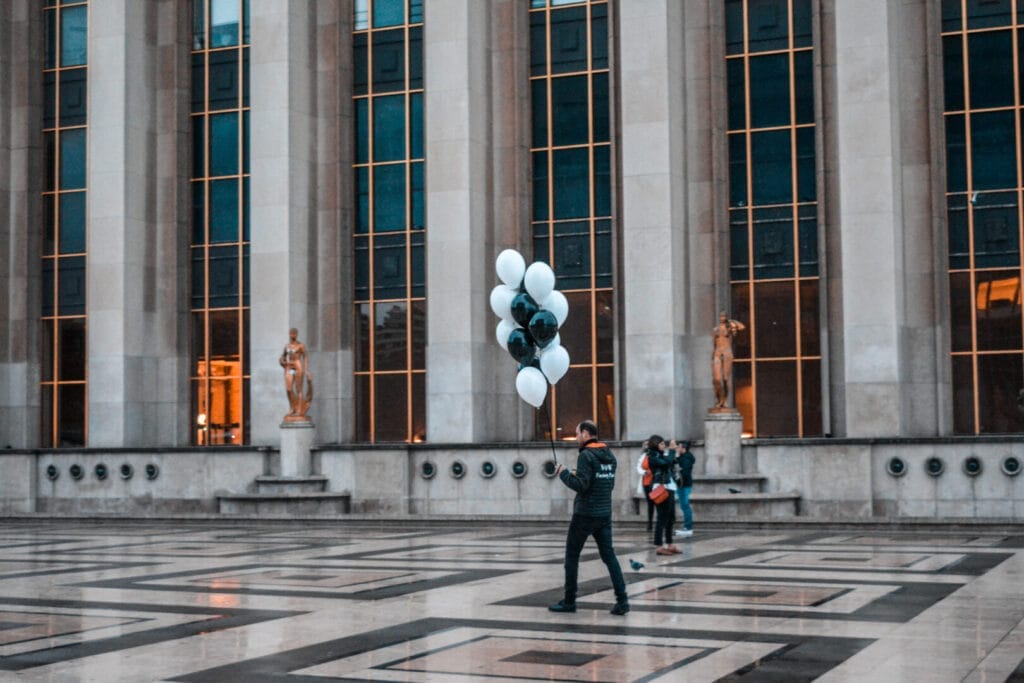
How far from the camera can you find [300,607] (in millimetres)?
15086

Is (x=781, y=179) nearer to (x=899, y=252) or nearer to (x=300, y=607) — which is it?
(x=899, y=252)

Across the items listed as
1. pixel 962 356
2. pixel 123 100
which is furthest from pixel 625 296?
pixel 123 100

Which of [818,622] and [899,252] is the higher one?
[899,252]

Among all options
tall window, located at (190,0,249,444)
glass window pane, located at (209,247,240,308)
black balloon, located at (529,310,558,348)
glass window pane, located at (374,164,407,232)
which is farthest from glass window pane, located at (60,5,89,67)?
black balloon, located at (529,310,558,348)

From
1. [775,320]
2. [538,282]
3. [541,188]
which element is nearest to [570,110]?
[541,188]

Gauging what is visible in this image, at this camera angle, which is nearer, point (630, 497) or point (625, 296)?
point (630, 497)

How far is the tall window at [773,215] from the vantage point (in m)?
36.7

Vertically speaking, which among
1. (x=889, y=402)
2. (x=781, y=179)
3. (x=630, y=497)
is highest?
(x=781, y=179)

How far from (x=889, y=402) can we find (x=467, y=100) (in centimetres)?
1376

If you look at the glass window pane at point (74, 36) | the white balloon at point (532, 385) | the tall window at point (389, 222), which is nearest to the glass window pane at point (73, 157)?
the glass window pane at point (74, 36)

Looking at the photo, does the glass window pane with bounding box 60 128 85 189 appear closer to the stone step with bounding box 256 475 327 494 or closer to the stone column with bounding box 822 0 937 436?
the stone step with bounding box 256 475 327 494

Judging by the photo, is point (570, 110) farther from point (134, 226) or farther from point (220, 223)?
point (134, 226)

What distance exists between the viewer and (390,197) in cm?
4038

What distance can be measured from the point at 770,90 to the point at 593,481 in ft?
83.2
